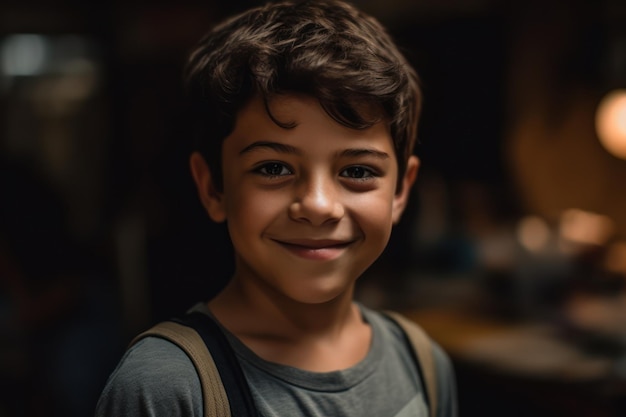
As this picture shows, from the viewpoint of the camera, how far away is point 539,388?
2.04m

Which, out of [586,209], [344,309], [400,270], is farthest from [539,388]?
[344,309]

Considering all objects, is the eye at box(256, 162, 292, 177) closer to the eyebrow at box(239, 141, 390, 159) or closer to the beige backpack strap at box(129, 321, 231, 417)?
the eyebrow at box(239, 141, 390, 159)

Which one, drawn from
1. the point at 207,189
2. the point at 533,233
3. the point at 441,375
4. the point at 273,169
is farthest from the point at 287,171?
the point at 533,233

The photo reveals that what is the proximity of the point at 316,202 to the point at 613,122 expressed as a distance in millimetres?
1910

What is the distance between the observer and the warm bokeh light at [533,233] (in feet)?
7.61

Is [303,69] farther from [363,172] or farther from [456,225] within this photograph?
[456,225]

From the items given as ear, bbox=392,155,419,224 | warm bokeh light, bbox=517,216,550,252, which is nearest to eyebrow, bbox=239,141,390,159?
ear, bbox=392,155,419,224

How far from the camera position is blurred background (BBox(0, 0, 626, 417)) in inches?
81.6

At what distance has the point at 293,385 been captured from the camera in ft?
2.87

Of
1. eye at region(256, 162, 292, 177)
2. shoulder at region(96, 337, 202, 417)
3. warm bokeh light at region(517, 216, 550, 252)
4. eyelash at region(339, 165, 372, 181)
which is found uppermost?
eye at region(256, 162, 292, 177)

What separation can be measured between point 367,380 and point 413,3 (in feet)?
8.26

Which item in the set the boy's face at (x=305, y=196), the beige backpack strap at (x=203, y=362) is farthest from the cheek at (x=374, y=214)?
the beige backpack strap at (x=203, y=362)

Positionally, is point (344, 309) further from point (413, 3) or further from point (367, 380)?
point (413, 3)

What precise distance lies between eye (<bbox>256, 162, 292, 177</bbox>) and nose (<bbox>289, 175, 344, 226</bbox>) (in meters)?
0.02
